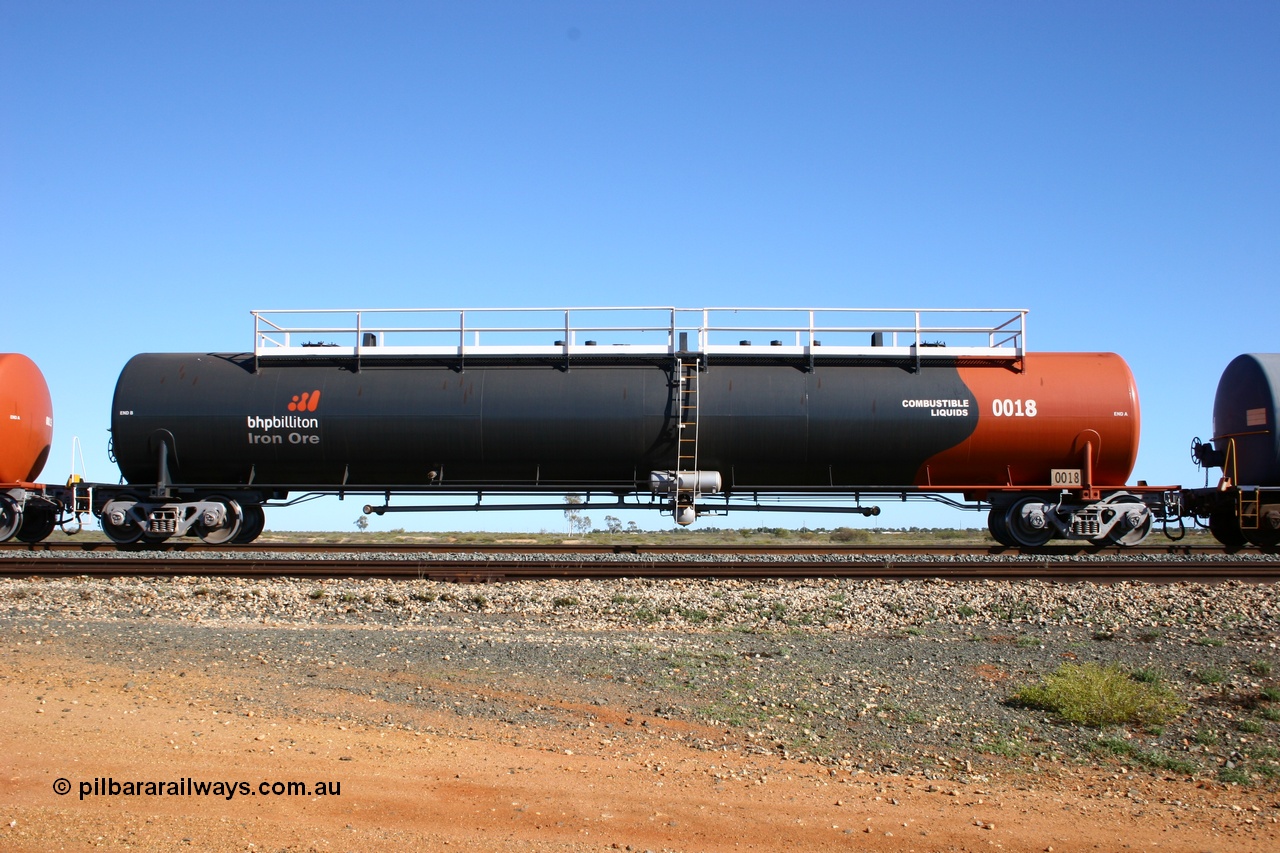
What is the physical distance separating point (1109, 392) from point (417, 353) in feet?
43.3

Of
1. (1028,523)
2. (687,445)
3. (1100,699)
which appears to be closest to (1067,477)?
(1028,523)

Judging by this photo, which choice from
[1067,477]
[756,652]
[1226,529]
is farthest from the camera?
[1226,529]

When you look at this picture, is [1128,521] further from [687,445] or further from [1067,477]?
[687,445]

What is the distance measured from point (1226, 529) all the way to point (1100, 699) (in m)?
12.9

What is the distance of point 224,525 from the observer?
55.6 feet

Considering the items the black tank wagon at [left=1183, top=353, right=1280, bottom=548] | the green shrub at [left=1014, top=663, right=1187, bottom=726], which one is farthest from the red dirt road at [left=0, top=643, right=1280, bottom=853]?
the black tank wagon at [left=1183, top=353, right=1280, bottom=548]

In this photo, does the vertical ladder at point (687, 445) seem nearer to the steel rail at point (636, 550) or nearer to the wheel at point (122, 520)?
the steel rail at point (636, 550)

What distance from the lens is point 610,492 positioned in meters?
16.5

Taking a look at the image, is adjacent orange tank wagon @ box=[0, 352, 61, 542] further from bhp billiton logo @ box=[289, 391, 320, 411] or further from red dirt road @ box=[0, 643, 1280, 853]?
red dirt road @ box=[0, 643, 1280, 853]

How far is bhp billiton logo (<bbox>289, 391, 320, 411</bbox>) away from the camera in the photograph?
54.0 feet

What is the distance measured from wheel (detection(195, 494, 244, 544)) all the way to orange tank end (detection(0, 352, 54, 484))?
172 inches

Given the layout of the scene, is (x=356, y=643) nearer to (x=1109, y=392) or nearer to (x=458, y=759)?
(x=458, y=759)

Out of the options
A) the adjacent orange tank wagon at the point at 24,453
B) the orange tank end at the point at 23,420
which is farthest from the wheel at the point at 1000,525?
the orange tank end at the point at 23,420

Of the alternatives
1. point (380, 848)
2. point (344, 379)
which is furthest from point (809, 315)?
point (380, 848)
